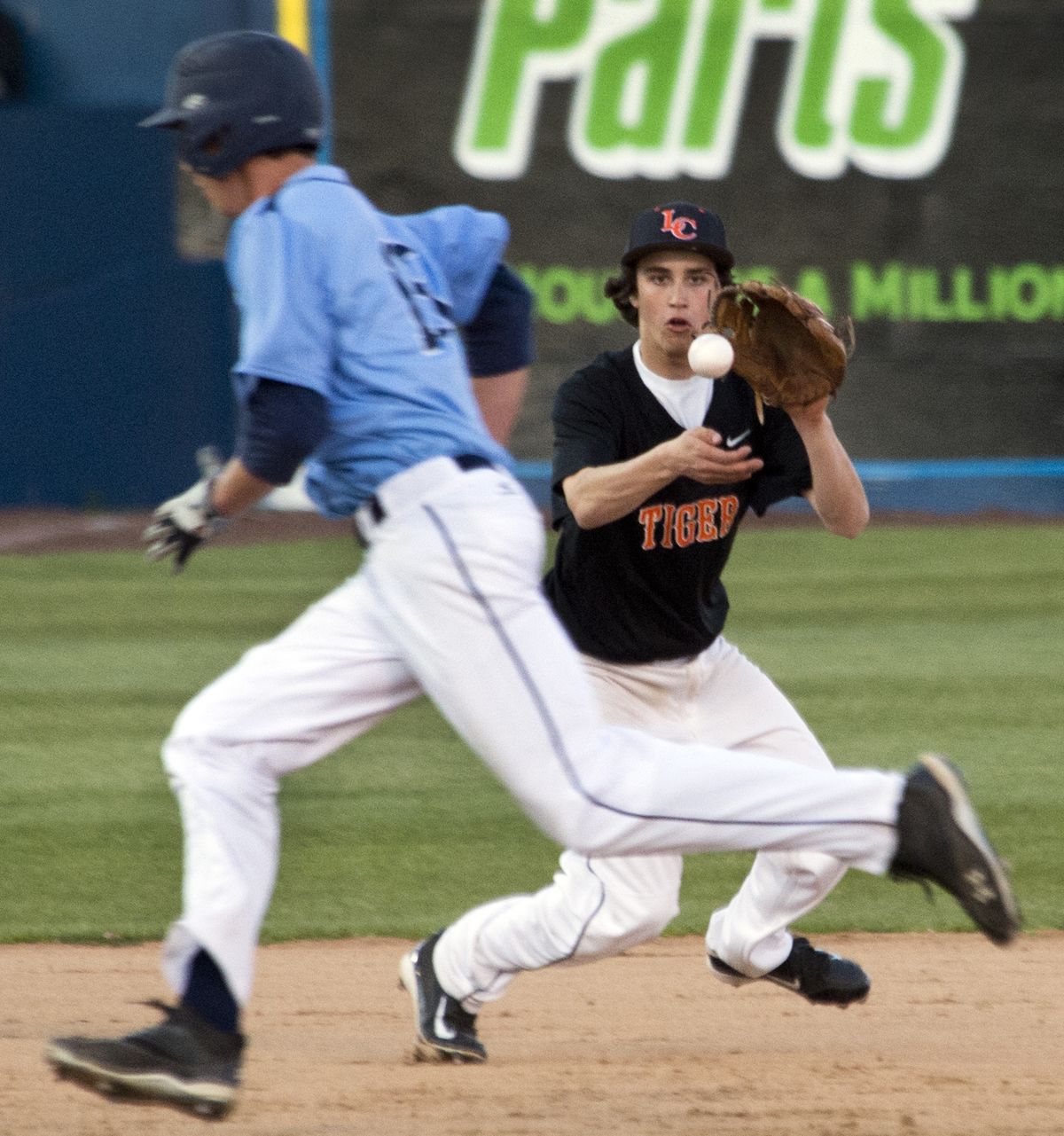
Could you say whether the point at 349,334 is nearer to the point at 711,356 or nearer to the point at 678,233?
the point at 711,356

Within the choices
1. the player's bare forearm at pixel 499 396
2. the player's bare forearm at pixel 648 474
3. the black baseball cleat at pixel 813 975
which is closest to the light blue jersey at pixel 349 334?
the player's bare forearm at pixel 648 474

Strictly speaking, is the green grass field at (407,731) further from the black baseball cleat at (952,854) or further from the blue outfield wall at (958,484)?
the black baseball cleat at (952,854)

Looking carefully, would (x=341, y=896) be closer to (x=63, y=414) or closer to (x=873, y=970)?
(x=873, y=970)

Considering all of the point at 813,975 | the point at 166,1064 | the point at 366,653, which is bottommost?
the point at 813,975

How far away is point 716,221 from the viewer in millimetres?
4199

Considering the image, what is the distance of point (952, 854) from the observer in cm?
349

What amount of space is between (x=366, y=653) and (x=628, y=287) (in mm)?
1234

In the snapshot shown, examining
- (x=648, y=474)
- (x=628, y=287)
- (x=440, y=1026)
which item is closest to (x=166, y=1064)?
(x=440, y=1026)

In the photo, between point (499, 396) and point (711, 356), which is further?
point (499, 396)

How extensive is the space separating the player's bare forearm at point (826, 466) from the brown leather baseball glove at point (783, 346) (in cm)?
5

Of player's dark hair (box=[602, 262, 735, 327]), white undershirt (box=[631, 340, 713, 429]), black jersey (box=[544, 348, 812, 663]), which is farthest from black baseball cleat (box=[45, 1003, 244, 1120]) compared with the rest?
player's dark hair (box=[602, 262, 735, 327])

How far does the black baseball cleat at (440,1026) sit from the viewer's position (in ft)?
13.5

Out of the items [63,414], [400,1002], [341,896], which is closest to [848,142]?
[63,414]

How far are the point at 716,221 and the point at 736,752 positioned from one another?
1.25 m
